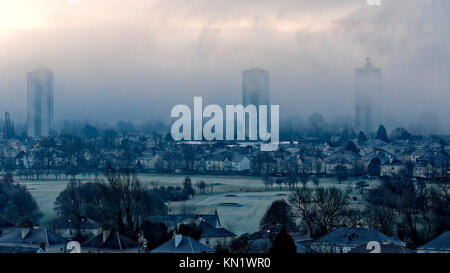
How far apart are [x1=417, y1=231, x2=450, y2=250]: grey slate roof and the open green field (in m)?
1.91

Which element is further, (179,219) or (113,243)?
(179,219)

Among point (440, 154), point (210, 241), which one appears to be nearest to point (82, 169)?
point (210, 241)

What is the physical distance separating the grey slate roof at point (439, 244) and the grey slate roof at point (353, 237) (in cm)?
24

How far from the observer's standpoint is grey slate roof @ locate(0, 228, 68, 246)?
5.14 meters

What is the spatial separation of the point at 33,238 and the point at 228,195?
6.86ft

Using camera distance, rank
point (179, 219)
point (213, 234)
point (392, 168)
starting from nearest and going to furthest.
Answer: point (213, 234) < point (179, 219) < point (392, 168)

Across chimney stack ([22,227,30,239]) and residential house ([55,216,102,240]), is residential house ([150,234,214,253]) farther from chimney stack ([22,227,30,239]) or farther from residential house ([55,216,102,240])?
chimney stack ([22,227,30,239])

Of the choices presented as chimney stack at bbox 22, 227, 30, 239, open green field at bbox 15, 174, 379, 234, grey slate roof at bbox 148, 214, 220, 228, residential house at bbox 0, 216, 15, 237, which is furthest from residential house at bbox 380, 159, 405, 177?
residential house at bbox 0, 216, 15, 237

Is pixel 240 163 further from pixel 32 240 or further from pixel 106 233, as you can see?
pixel 32 240

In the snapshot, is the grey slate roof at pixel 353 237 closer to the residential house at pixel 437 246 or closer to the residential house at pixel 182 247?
the residential house at pixel 437 246

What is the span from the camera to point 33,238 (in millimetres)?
5598

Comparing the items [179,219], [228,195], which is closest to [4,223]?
[179,219]

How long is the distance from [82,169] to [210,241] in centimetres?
211

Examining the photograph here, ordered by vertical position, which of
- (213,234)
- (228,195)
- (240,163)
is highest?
(240,163)
